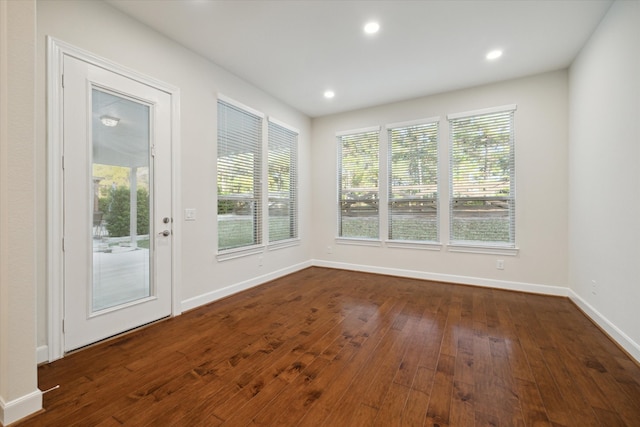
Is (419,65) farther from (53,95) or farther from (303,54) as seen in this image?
(53,95)

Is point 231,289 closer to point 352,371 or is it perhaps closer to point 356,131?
point 352,371

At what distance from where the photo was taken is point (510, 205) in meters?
4.02

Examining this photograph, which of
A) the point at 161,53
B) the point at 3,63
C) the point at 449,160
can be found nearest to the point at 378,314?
the point at 449,160

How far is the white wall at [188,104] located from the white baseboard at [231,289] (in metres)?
0.01

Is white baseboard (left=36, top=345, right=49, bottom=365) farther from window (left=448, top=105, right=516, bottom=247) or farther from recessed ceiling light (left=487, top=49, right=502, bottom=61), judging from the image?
recessed ceiling light (left=487, top=49, right=502, bottom=61)

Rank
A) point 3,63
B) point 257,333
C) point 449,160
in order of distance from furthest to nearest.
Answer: point 449,160 → point 257,333 → point 3,63

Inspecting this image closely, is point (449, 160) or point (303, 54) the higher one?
point (303, 54)

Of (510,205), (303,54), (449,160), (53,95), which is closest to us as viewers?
(53,95)

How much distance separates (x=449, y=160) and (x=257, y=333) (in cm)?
376

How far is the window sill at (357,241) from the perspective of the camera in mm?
5019

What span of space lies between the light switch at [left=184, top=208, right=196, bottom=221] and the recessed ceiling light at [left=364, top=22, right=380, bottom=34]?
2.78 metres

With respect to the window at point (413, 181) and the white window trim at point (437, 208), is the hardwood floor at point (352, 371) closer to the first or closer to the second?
the white window trim at point (437, 208)

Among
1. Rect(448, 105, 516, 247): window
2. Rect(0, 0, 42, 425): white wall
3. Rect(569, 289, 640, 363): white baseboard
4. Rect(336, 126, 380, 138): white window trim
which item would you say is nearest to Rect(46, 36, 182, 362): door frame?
Rect(0, 0, 42, 425): white wall

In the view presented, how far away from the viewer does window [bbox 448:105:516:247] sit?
402 cm
